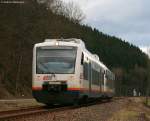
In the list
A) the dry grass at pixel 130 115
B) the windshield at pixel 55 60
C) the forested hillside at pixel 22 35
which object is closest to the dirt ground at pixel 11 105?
the windshield at pixel 55 60

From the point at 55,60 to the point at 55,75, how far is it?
914mm

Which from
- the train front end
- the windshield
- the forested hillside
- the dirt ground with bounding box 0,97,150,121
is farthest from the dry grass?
the forested hillside

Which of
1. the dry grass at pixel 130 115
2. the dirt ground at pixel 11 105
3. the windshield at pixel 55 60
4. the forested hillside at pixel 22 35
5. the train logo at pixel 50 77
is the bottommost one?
the dry grass at pixel 130 115

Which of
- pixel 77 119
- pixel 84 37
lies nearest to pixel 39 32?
pixel 84 37

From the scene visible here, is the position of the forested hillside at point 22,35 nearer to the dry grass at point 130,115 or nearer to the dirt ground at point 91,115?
the dry grass at point 130,115

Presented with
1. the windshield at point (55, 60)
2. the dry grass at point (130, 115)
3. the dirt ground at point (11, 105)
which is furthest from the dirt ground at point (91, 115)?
the dirt ground at point (11, 105)

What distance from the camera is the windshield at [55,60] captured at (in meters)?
29.2

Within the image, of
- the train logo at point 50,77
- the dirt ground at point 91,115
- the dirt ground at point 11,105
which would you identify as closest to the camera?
the dirt ground at point 91,115

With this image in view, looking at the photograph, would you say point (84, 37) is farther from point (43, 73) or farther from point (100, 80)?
point (43, 73)

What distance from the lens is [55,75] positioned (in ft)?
94.8

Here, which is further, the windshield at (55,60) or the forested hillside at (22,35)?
the forested hillside at (22,35)

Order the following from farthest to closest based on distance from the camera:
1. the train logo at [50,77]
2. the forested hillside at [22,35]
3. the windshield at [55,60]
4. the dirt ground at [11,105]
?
the forested hillside at [22,35], the dirt ground at [11,105], the windshield at [55,60], the train logo at [50,77]

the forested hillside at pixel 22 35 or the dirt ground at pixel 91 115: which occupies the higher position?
the forested hillside at pixel 22 35

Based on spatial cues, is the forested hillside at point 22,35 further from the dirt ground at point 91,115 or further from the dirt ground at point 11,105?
the dirt ground at point 91,115
